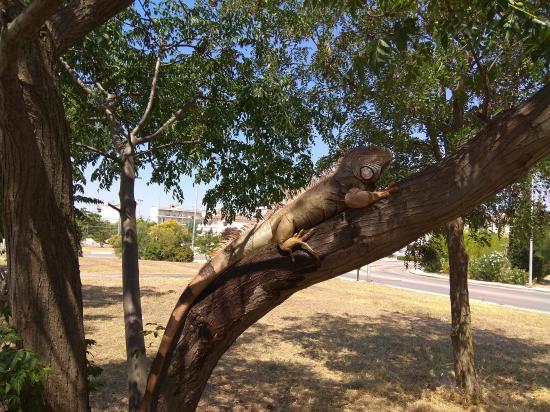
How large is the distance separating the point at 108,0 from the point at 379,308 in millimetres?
12848

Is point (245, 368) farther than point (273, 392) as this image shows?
Yes

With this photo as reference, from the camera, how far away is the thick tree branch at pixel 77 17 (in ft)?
8.09

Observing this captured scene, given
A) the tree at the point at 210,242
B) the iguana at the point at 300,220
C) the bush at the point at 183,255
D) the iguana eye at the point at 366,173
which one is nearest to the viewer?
the iguana at the point at 300,220

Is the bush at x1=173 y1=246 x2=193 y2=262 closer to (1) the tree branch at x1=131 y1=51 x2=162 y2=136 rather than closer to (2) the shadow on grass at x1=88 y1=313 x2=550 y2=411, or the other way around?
(2) the shadow on grass at x1=88 y1=313 x2=550 y2=411

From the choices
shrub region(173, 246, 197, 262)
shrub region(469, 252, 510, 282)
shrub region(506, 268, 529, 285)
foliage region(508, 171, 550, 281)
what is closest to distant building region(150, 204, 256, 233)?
shrub region(173, 246, 197, 262)

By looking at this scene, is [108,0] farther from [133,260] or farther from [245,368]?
[245,368]

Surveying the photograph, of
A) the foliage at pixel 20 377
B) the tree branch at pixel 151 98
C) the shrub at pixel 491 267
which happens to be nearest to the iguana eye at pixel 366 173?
the foliage at pixel 20 377

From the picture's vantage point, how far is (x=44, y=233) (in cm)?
235

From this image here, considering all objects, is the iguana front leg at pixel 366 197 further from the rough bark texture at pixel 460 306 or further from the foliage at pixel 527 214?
the foliage at pixel 527 214

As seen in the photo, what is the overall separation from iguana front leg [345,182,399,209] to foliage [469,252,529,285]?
1110 inches

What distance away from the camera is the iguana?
2404 millimetres

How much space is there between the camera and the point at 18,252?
92.1 inches

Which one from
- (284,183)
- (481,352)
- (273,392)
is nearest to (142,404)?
(284,183)

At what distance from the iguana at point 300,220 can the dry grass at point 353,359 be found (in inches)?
136
